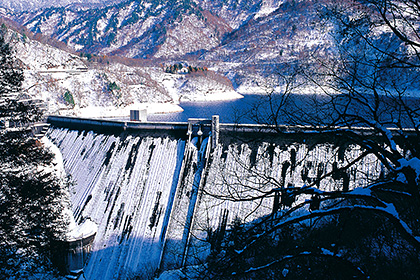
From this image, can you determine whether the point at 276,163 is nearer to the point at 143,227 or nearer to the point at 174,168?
the point at 174,168

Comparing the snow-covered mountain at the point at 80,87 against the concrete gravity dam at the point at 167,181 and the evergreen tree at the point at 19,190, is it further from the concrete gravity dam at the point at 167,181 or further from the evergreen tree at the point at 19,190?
the evergreen tree at the point at 19,190

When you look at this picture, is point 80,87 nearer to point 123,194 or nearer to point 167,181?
point 123,194

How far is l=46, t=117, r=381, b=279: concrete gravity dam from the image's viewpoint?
920 inches

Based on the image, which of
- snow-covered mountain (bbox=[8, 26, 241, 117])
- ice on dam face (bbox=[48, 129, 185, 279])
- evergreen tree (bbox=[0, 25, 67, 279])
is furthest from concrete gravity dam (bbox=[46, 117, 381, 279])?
snow-covered mountain (bbox=[8, 26, 241, 117])

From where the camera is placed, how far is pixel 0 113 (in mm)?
12828

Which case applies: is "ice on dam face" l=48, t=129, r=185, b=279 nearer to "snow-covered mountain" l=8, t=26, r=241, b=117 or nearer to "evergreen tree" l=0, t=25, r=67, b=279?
"evergreen tree" l=0, t=25, r=67, b=279

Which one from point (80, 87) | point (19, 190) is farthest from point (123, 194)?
point (80, 87)

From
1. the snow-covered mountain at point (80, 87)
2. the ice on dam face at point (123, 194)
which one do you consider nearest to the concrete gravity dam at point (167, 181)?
the ice on dam face at point (123, 194)

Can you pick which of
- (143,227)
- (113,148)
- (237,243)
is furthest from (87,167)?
(237,243)

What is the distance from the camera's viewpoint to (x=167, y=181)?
2689 cm

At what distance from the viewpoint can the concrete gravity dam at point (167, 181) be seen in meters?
23.4

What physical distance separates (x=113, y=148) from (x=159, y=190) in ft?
20.4

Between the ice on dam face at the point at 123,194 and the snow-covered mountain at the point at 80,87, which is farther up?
the snow-covered mountain at the point at 80,87

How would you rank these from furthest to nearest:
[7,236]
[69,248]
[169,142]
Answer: [169,142] < [69,248] < [7,236]
